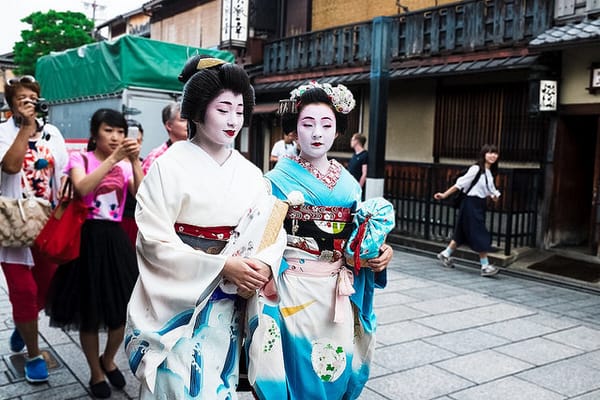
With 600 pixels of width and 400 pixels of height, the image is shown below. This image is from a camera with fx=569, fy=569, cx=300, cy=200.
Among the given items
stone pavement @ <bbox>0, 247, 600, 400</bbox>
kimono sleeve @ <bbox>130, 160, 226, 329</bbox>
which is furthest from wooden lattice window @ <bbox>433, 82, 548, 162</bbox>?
kimono sleeve @ <bbox>130, 160, 226, 329</bbox>

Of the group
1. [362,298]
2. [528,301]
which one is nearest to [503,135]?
[528,301]

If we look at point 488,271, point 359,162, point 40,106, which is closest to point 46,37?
point 359,162

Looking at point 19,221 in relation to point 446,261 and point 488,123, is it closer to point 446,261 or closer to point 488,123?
point 446,261

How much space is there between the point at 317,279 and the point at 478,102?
29.9ft

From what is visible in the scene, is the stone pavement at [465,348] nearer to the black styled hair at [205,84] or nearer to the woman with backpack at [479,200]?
the woman with backpack at [479,200]

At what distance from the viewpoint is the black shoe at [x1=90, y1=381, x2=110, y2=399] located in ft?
12.1

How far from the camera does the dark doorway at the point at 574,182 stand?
9469 millimetres

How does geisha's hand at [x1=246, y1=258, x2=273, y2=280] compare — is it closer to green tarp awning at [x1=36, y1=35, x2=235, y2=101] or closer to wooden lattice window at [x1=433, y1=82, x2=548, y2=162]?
green tarp awning at [x1=36, y1=35, x2=235, y2=101]

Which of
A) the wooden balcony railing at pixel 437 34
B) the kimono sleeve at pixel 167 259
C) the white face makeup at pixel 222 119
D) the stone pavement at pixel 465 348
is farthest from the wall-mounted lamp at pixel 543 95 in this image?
the kimono sleeve at pixel 167 259

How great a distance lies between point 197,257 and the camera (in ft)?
7.47

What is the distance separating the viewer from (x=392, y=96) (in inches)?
522

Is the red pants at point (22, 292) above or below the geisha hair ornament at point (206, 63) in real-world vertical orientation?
below

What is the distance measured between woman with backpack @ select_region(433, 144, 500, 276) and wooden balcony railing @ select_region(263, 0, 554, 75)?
2.55 meters

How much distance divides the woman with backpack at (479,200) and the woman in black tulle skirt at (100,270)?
17.6 feet
